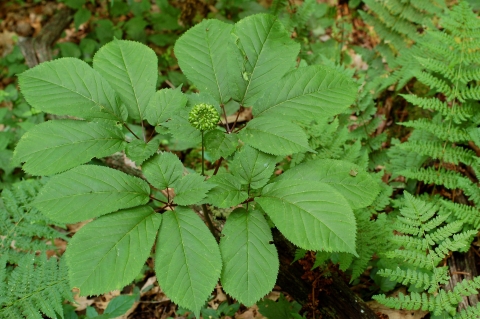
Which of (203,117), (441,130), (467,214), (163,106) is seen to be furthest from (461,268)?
(163,106)

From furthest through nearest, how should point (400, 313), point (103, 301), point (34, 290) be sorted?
1. point (103, 301)
2. point (400, 313)
3. point (34, 290)

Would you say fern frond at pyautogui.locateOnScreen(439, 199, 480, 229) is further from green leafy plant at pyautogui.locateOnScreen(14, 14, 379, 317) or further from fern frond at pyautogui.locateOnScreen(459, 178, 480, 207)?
green leafy plant at pyautogui.locateOnScreen(14, 14, 379, 317)

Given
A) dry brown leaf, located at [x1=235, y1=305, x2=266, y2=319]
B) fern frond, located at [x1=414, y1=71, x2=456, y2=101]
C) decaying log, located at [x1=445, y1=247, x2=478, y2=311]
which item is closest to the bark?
dry brown leaf, located at [x1=235, y1=305, x2=266, y2=319]

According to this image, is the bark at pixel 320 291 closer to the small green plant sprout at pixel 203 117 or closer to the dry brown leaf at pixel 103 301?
the small green plant sprout at pixel 203 117

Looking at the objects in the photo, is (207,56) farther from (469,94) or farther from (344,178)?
(469,94)

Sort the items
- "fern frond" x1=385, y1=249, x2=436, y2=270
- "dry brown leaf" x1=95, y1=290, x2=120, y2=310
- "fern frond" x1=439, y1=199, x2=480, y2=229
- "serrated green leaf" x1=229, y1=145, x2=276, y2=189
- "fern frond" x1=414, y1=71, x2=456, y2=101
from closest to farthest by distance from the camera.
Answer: "serrated green leaf" x1=229, y1=145, x2=276, y2=189 < "fern frond" x1=385, y1=249, x2=436, y2=270 < "fern frond" x1=439, y1=199, x2=480, y2=229 < "fern frond" x1=414, y1=71, x2=456, y2=101 < "dry brown leaf" x1=95, y1=290, x2=120, y2=310

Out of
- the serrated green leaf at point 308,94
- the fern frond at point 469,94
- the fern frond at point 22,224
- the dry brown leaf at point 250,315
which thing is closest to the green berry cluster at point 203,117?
the serrated green leaf at point 308,94
